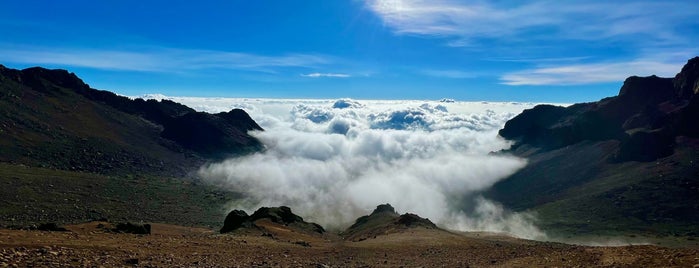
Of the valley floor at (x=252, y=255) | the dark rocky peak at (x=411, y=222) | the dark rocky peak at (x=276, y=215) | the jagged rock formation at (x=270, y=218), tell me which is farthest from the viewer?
the dark rocky peak at (x=276, y=215)

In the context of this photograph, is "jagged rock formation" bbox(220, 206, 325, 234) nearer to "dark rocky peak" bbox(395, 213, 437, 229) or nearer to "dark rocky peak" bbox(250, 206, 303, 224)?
"dark rocky peak" bbox(250, 206, 303, 224)

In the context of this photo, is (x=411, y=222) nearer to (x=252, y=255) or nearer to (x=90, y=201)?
(x=252, y=255)

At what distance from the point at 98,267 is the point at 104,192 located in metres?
138

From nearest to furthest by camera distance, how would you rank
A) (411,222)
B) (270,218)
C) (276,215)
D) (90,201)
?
(270,218), (411,222), (276,215), (90,201)

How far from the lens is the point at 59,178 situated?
144 meters

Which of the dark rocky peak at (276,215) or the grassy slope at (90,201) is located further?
the grassy slope at (90,201)

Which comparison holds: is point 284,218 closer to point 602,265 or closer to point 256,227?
point 256,227

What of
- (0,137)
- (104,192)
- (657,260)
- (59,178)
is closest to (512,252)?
(657,260)

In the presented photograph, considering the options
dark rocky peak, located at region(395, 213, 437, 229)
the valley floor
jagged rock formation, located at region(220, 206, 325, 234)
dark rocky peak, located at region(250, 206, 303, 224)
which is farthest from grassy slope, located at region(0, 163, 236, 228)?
the valley floor

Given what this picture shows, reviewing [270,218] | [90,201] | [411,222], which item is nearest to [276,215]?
[270,218]

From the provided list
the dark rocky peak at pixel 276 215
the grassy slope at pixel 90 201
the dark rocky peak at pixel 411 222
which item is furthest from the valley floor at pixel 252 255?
the grassy slope at pixel 90 201

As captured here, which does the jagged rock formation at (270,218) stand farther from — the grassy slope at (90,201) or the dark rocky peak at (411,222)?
the grassy slope at (90,201)

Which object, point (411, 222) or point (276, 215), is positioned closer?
point (411, 222)

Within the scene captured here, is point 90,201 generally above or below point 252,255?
below
